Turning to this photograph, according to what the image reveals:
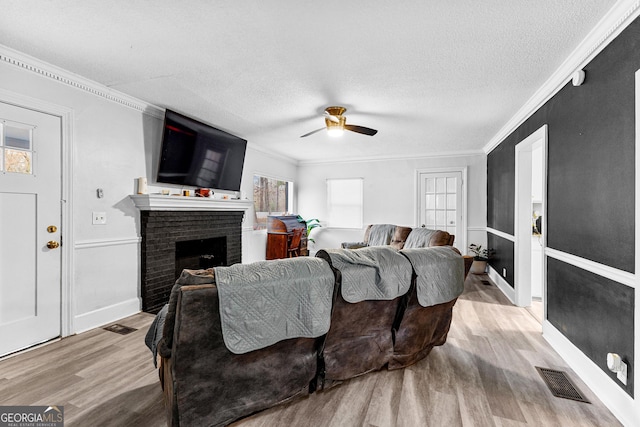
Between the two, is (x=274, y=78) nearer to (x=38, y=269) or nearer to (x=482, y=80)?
(x=482, y=80)

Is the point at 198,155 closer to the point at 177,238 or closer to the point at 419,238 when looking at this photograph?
the point at 177,238

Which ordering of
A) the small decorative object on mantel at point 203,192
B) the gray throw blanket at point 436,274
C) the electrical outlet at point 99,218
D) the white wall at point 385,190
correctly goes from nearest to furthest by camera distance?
the gray throw blanket at point 436,274 → the electrical outlet at point 99,218 → the small decorative object on mantel at point 203,192 → the white wall at point 385,190

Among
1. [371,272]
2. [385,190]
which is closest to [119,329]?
[371,272]

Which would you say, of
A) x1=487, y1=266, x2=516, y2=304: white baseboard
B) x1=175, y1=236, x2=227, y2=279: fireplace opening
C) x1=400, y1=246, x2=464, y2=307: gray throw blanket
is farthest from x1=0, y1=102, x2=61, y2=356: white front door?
x1=487, y1=266, x2=516, y2=304: white baseboard

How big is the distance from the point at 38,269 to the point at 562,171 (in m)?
4.45

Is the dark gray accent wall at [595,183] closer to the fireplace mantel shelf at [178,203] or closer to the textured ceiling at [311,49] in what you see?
the textured ceiling at [311,49]

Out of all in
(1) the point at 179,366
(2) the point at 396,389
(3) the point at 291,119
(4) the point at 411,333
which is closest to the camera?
(1) the point at 179,366

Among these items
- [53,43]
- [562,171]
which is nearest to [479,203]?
[562,171]

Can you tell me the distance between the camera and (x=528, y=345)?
8.85ft

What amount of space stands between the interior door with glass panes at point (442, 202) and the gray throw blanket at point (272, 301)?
16.1 ft

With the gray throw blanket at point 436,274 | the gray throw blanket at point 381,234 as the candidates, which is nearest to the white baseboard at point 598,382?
the gray throw blanket at point 436,274

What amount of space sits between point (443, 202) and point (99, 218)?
553cm

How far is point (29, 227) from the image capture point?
8.35ft

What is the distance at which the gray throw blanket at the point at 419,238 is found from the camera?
157 inches
